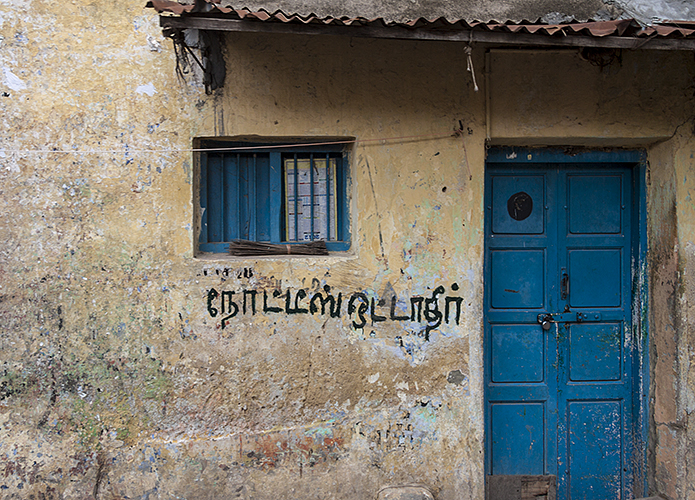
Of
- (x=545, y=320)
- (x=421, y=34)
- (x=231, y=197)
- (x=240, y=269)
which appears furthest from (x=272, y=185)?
(x=545, y=320)

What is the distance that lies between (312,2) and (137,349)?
2741 millimetres

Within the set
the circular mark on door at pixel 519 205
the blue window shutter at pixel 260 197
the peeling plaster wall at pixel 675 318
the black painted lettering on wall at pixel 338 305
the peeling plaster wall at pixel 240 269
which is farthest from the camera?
the circular mark on door at pixel 519 205

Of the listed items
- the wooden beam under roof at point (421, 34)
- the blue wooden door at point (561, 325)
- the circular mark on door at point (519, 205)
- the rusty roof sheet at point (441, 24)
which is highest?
the rusty roof sheet at point (441, 24)

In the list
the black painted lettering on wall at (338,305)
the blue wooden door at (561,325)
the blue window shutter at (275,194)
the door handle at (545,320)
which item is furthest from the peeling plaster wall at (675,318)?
the blue window shutter at (275,194)

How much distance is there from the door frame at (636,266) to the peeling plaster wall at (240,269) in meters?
0.17

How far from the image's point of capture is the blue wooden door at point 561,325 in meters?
3.58

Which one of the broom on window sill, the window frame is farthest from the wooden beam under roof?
the broom on window sill

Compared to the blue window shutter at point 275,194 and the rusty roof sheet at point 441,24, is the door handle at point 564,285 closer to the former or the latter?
the rusty roof sheet at point 441,24

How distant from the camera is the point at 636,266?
11.8 feet

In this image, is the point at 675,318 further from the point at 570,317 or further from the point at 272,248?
the point at 272,248

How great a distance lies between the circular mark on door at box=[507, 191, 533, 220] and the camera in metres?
3.57

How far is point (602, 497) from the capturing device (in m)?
3.62

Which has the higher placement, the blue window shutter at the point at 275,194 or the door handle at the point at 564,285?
the blue window shutter at the point at 275,194

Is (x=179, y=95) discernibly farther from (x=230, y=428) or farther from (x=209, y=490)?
(x=209, y=490)
